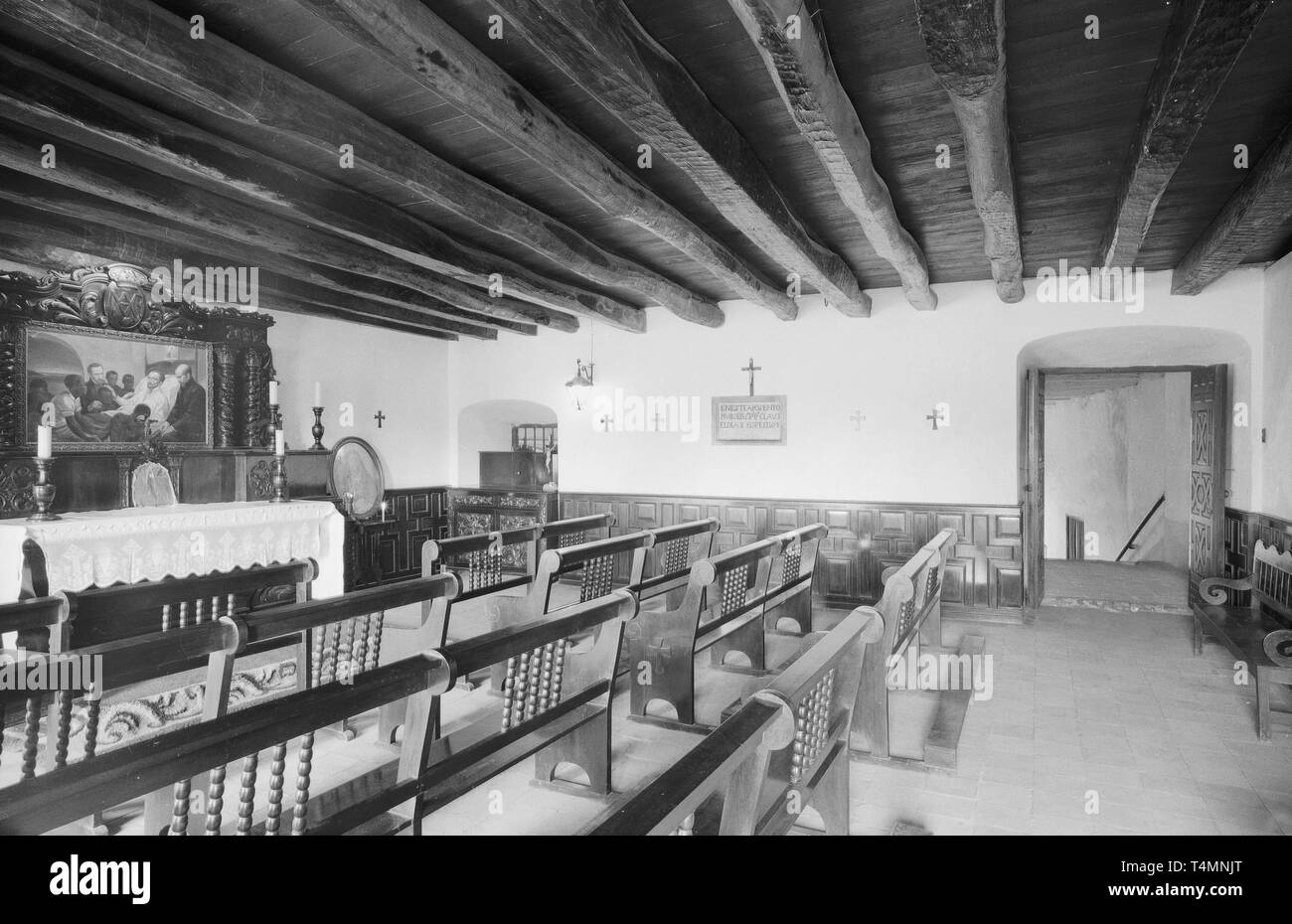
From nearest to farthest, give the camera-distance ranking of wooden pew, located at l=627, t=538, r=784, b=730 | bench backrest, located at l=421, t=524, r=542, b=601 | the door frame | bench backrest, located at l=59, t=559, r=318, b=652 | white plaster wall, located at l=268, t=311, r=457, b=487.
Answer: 1. bench backrest, located at l=59, t=559, r=318, b=652
2. wooden pew, located at l=627, t=538, r=784, b=730
3. bench backrest, located at l=421, t=524, r=542, b=601
4. the door frame
5. white plaster wall, located at l=268, t=311, r=457, b=487

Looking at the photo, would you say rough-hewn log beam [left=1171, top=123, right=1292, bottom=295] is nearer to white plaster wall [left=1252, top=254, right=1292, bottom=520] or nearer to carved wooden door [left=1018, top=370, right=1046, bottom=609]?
white plaster wall [left=1252, top=254, right=1292, bottom=520]

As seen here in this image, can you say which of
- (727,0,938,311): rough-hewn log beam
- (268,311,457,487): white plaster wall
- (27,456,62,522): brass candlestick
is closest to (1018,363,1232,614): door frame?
(727,0,938,311): rough-hewn log beam

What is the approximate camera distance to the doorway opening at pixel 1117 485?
321 inches

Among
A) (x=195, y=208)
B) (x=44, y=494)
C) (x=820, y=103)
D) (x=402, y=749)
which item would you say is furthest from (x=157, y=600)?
(x=820, y=103)

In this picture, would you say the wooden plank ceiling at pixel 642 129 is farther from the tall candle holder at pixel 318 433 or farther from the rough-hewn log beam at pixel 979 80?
the tall candle holder at pixel 318 433

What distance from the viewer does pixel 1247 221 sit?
395 centimetres

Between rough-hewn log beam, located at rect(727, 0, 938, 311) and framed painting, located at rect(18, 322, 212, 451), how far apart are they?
534cm

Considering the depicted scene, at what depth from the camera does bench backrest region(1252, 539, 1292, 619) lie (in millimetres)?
4593

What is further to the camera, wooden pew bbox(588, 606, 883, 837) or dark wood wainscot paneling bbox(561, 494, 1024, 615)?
dark wood wainscot paneling bbox(561, 494, 1024, 615)

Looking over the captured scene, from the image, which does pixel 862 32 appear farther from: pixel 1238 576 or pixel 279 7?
pixel 1238 576

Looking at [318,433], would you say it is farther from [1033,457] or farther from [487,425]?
[1033,457]

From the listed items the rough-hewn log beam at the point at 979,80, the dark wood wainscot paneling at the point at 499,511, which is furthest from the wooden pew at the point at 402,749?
the dark wood wainscot paneling at the point at 499,511

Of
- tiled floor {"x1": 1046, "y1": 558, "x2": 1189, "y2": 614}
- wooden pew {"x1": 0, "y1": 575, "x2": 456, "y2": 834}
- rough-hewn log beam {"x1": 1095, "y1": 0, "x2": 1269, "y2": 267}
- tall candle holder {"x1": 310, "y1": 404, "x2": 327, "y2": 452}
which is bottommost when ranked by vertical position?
tiled floor {"x1": 1046, "y1": 558, "x2": 1189, "y2": 614}
